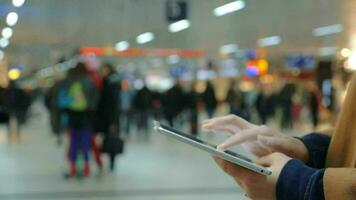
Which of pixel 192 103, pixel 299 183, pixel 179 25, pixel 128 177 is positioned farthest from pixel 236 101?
pixel 299 183

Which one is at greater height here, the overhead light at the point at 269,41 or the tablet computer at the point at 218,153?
the overhead light at the point at 269,41

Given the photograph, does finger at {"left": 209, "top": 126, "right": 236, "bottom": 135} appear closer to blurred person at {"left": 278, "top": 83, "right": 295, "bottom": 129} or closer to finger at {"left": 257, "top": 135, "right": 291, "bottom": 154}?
finger at {"left": 257, "top": 135, "right": 291, "bottom": 154}

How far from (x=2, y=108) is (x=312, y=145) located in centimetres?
707

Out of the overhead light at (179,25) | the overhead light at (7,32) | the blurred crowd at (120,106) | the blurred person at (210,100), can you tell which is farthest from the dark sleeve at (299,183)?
the blurred person at (210,100)

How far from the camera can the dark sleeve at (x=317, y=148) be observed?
1166 mm

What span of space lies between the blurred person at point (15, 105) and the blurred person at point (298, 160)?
623cm

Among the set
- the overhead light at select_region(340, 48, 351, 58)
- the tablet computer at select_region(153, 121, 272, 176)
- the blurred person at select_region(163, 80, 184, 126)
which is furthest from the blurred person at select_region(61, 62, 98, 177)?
the tablet computer at select_region(153, 121, 272, 176)

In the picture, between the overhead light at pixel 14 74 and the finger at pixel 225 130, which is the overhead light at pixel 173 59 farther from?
the finger at pixel 225 130

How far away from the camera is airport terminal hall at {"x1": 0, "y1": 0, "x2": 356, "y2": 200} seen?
6.06 meters

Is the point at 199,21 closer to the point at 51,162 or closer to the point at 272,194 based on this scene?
the point at 51,162

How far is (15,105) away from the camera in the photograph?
8.19 meters

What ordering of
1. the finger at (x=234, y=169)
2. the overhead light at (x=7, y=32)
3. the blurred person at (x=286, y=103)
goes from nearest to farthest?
the finger at (x=234, y=169)
the overhead light at (x=7, y=32)
the blurred person at (x=286, y=103)

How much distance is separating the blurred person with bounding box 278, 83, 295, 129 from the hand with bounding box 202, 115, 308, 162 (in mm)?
8059

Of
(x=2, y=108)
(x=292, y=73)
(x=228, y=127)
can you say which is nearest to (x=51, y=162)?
(x=2, y=108)
